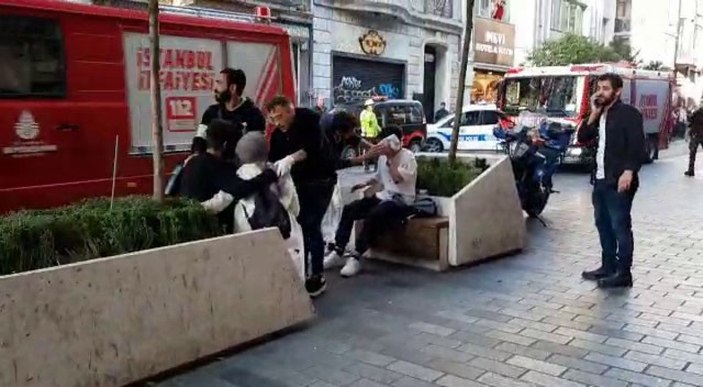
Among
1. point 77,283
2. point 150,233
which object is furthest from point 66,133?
point 77,283

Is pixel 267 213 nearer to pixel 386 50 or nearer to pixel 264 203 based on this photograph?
pixel 264 203

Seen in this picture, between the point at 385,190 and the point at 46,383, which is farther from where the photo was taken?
the point at 385,190

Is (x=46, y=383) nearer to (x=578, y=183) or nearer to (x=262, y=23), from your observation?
Answer: (x=262, y=23)

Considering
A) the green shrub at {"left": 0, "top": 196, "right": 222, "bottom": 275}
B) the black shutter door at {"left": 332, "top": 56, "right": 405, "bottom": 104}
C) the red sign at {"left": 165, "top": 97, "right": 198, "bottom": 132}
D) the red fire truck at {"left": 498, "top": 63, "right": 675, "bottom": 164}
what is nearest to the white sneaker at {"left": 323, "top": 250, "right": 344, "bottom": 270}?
the green shrub at {"left": 0, "top": 196, "right": 222, "bottom": 275}

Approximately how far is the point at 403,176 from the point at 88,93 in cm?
351

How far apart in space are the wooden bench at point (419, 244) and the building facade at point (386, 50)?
14.0 m

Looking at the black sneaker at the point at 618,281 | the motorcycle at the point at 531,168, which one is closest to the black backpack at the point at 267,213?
the black sneaker at the point at 618,281

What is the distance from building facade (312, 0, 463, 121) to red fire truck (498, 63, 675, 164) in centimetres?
530

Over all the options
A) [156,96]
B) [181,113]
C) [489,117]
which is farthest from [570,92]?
[156,96]

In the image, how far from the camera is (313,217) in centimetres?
567

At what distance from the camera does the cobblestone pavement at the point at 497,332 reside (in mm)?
3961

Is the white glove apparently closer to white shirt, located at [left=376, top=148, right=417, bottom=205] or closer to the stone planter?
white shirt, located at [left=376, top=148, right=417, bottom=205]

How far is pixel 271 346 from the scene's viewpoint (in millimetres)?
4402

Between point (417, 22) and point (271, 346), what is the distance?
22278 millimetres
